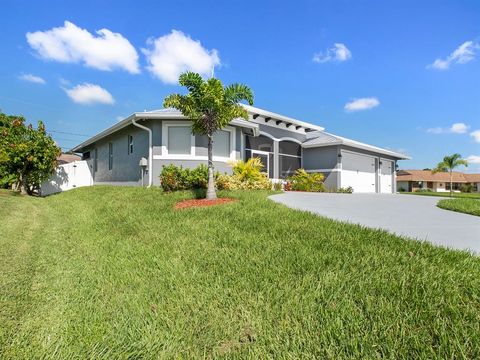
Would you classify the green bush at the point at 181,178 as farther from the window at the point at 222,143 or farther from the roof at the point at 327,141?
the roof at the point at 327,141

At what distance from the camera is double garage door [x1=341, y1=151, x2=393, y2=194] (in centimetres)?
2086

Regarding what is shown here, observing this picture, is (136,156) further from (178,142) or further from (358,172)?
(358,172)

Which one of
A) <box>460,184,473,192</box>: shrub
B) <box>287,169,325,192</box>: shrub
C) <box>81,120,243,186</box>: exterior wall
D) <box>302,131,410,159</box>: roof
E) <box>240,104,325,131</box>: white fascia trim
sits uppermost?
<box>240,104,325,131</box>: white fascia trim

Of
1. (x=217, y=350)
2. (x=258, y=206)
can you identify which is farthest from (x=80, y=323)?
(x=258, y=206)

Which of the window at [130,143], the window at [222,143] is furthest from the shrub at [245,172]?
the window at [130,143]

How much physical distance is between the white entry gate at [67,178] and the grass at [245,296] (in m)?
17.0

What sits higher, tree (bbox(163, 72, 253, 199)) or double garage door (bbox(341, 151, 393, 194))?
tree (bbox(163, 72, 253, 199))

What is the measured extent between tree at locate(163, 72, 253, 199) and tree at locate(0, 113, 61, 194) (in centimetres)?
1150

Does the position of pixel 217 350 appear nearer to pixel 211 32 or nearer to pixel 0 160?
pixel 211 32

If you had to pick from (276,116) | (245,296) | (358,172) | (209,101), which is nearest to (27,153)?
(209,101)

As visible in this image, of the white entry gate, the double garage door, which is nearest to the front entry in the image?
the double garage door

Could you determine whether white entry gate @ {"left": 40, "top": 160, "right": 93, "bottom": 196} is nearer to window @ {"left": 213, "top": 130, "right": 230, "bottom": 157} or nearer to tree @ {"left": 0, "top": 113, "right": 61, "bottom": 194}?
tree @ {"left": 0, "top": 113, "right": 61, "bottom": 194}

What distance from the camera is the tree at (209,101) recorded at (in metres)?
8.53

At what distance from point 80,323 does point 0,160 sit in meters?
18.1
